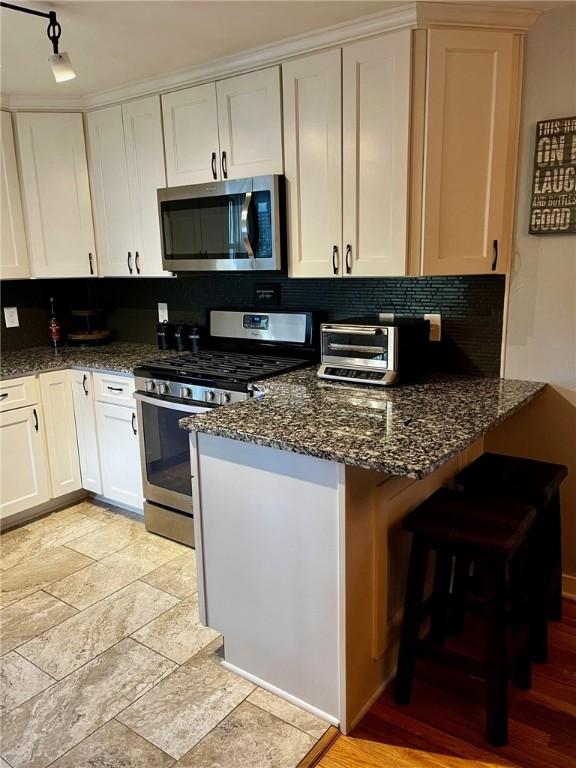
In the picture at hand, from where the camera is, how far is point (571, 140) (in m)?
2.10

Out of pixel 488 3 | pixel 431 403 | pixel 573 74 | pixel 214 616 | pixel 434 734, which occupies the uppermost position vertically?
pixel 488 3

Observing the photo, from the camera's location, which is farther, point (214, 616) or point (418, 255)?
point (418, 255)

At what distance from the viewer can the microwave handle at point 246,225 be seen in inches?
99.4

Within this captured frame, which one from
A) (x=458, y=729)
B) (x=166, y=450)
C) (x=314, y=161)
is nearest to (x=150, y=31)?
(x=314, y=161)

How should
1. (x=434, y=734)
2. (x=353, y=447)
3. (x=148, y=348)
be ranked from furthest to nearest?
(x=148, y=348) < (x=434, y=734) < (x=353, y=447)

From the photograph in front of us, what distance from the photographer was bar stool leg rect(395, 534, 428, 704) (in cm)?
174

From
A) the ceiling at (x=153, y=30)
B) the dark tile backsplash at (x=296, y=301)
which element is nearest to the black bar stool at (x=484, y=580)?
the dark tile backsplash at (x=296, y=301)

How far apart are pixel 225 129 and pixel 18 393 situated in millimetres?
1728

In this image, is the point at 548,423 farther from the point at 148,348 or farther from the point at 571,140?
the point at 148,348

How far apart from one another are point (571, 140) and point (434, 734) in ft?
6.95

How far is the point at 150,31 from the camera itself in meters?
2.17

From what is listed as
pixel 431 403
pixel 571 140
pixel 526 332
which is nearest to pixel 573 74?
pixel 571 140

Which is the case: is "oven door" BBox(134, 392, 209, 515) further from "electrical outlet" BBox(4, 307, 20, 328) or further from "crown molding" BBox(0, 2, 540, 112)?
"crown molding" BBox(0, 2, 540, 112)

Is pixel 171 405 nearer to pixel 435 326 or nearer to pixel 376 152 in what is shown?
pixel 435 326
